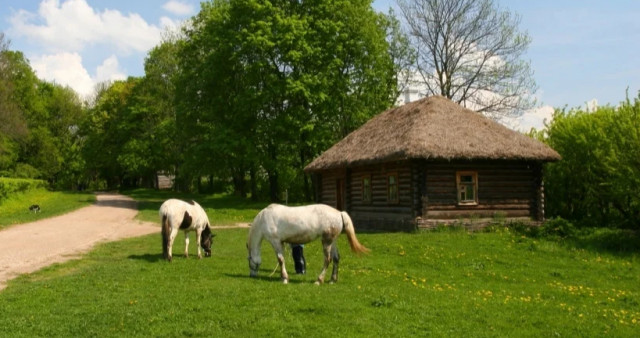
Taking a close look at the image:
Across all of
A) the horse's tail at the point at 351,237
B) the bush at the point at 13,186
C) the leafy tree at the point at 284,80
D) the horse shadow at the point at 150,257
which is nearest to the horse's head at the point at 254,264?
the horse's tail at the point at 351,237

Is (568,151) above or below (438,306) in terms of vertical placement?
above

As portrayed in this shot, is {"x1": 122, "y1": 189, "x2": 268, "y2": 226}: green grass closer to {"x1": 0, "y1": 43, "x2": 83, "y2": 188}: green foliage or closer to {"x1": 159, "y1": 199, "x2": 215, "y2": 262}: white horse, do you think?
{"x1": 159, "y1": 199, "x2": 215, "y2": 262}: white horse

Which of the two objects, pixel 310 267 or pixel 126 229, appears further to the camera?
pixel 126 229

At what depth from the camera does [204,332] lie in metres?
8.09

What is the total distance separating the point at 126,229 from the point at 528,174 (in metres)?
19.4

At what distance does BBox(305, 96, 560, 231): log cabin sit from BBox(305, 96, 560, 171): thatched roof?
0.15ft

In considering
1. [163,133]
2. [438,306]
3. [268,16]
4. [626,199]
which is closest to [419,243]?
[438,306]

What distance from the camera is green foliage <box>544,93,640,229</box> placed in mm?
23250

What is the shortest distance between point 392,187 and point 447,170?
9.43 ft

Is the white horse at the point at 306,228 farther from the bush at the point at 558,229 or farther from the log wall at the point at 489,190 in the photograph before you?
the bush at the point at 558,229

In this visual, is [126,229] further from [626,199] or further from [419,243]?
[626,199]

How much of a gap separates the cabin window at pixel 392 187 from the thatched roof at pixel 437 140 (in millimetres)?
1544

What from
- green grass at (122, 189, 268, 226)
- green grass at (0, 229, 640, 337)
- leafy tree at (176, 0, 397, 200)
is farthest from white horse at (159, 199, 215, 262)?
leafy tree at (176, 0, 397, 200)

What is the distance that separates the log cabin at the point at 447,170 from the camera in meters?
24.3
